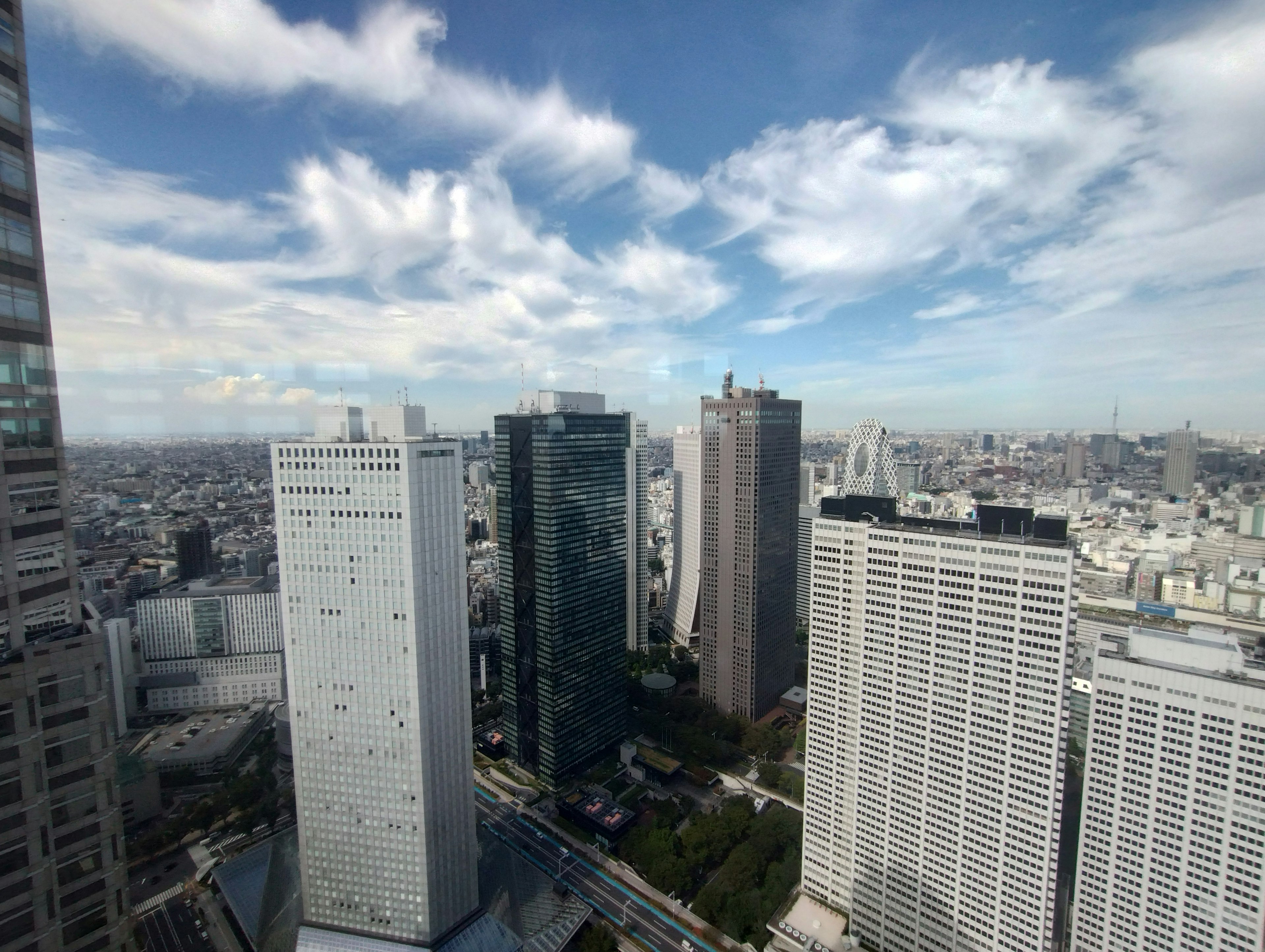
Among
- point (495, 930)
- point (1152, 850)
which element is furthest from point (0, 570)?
point (1152, 850)

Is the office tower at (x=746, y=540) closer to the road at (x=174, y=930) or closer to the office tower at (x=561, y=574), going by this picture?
the office tower at (x=561, y=574)

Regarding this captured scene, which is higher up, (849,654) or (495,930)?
(849,654)

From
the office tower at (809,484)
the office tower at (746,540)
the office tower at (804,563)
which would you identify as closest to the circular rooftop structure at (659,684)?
the office tower at (746,540)

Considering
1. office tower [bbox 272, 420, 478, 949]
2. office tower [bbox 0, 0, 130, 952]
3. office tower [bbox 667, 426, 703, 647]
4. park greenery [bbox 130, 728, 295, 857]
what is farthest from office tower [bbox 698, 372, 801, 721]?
office tower [bbox 0, 0, 130, 952]

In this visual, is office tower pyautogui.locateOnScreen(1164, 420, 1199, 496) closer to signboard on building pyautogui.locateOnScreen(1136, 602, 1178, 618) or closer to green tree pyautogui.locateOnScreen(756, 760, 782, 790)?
signboard on building pyautogui.locateOnScreen(1136, 602, 1178, 618)

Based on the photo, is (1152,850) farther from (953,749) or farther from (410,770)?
(410,770)

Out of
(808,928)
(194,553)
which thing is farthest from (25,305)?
(808,928)

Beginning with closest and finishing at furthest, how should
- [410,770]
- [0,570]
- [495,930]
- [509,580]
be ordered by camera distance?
[0,570] → [410,770] → [495,930] → [509,580]

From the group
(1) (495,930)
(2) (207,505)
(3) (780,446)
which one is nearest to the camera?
(1) (495,930)
